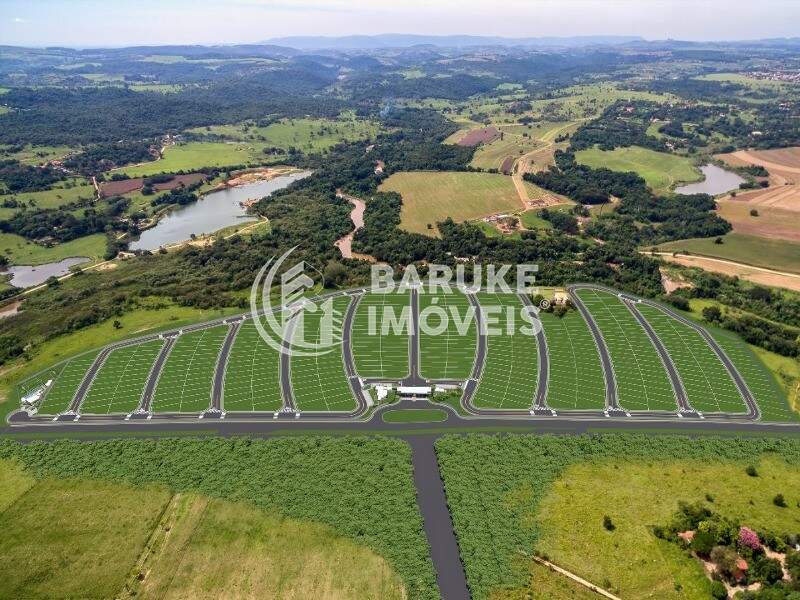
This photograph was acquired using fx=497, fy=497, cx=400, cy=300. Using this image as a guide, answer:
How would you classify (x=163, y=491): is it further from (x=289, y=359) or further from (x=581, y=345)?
(x=581, y=345)

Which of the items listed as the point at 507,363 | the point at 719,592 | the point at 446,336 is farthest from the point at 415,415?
the point at 719,592

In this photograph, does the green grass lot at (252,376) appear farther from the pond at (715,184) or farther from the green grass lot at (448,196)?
the pond at (715,184)

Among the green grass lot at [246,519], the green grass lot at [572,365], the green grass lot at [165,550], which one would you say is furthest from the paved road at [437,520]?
the green grass lot at [572,365]

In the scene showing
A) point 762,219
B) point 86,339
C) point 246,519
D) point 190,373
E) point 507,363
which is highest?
point 762,219

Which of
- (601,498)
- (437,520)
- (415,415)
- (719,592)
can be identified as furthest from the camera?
(415,415)

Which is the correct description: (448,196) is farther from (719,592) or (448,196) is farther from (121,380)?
(719,592)

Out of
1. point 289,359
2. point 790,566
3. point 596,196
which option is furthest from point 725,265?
point 289,359
